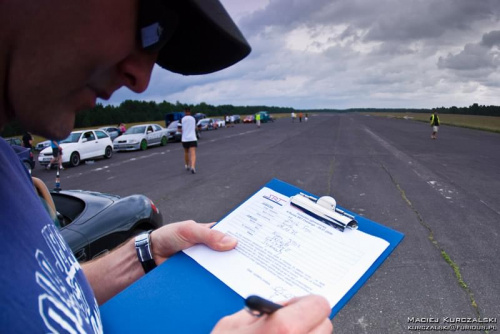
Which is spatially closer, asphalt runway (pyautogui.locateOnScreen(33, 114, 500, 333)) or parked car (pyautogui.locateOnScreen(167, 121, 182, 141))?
asphalt runway (pyautogui.locateOnScreen(33, 114, 500, 333))

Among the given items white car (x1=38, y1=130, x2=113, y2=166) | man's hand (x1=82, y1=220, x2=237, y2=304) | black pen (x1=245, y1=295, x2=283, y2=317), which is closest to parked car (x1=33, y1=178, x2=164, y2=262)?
man's hand (x1=82, y1=220, x2=237, y2=304)

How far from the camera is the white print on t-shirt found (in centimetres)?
65

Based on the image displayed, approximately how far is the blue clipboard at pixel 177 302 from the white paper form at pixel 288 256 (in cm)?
3

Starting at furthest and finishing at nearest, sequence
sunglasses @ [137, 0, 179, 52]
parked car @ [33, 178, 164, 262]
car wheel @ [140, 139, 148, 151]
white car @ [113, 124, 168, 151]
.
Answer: car wheel @ [140, 139, 148, 151] → white car @ [113, 124, 168, 151] → parked car @ [33, 178, 164, 262] → sunglasses @ [137, 0, 179, 52]

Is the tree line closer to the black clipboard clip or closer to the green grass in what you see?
the green grass

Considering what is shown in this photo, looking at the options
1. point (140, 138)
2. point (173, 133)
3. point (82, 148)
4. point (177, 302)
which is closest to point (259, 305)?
point (177, 302)

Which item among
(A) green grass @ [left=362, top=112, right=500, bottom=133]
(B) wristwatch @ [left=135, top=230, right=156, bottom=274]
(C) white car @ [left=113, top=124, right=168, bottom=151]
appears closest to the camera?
(B) wristwatch @ [left=135, top=230, right=156, bottom=274]

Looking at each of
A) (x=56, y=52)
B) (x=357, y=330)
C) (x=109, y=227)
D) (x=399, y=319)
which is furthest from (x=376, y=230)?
(x=109, y=227)

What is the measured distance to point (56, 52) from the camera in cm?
66

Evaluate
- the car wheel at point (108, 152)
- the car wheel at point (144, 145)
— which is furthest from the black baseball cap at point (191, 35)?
the car wheel at point (144, 145)

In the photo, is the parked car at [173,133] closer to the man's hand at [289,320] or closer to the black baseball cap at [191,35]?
the black baseball cap at [191,35]

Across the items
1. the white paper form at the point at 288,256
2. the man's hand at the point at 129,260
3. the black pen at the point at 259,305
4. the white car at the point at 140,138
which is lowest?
the white car at the point at 140,138

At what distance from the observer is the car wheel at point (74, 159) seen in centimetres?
1313

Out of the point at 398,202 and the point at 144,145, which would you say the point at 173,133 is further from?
the point at 398,202
